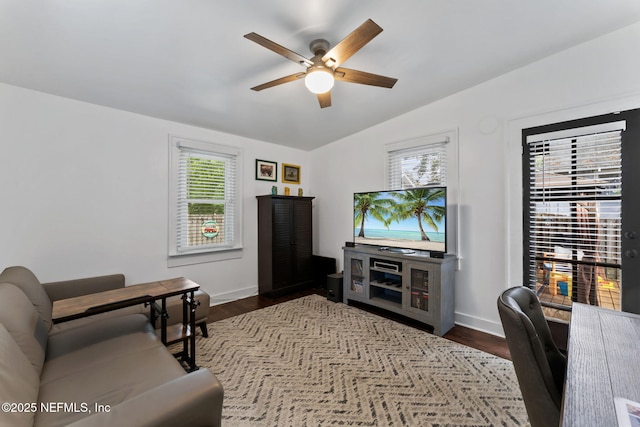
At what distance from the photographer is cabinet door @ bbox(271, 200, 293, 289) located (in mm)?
3893

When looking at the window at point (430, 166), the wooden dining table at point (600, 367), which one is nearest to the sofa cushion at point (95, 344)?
the wooden dining table at point (600, 367)

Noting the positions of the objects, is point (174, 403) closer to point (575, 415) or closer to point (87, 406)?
point (87, 406)

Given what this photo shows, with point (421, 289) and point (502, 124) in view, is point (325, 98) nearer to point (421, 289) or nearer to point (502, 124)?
point (502, 124)

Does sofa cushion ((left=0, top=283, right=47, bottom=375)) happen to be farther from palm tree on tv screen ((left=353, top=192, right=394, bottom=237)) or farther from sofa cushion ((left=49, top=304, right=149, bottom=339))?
palm tree on tv screen ((left=353, top=192, right=394, bottom=237))

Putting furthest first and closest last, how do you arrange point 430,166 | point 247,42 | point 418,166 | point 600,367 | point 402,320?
point 418,166, point 430,166, point 402,320, point 247,42, point 600,367

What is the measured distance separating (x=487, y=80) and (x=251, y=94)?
2.59 m

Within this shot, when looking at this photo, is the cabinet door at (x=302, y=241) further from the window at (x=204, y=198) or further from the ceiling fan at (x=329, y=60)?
the ceiling fan at (x=329, y=60)

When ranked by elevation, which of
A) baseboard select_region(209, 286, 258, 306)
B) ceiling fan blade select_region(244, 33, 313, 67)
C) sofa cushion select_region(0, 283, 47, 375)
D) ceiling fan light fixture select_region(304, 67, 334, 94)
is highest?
ceiling fan blade select_region(244, 33, 313, 67)

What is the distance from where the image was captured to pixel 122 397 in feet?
4.11

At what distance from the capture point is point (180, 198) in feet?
11.0

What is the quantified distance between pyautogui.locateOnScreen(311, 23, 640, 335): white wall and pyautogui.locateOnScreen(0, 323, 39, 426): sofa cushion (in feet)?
11.3

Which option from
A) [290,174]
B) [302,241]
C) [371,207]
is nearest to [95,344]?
[302,241]

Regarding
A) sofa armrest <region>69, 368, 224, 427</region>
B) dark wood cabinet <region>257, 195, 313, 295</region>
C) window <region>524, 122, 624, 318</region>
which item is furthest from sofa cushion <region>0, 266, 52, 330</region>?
window <region>524, 122, 624, 318</region>

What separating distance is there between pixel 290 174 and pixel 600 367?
4173 millimetres
